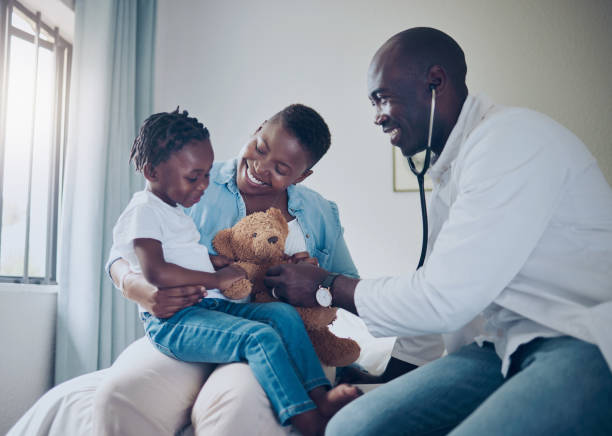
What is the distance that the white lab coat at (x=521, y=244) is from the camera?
878mm

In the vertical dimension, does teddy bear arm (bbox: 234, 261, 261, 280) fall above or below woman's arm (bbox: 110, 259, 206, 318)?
above

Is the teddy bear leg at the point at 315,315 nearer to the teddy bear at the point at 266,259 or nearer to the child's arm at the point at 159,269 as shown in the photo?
the teddy bear at the point at 266,259

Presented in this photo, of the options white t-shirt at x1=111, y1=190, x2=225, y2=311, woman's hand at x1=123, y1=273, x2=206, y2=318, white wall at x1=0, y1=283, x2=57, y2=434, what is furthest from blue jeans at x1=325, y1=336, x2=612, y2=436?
white wall at x1=0, y1=283, x2=57, y2=434

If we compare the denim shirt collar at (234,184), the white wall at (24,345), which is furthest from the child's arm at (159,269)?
the white wall at (24,345)

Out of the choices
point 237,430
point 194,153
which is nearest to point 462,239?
point 237,430

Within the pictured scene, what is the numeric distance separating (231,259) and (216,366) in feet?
1.01

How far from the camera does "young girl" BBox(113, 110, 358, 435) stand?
101 cm

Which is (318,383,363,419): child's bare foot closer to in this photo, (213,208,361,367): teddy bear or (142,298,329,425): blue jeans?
(142,298,329,425): blue jeans

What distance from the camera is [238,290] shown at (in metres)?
1.24

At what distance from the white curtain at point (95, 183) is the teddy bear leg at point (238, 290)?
1.20 m

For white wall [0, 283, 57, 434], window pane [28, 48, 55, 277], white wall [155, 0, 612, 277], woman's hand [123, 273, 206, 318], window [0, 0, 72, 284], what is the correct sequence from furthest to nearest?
white wall [155, 0, 612, 277]
window pane [28, 48, 55, 277]
window [0, 0, 72, 284]
white wall [0, 283, 57, 434]
woman's hand [123, 273, 206, 318]

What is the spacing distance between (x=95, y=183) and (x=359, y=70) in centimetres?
164

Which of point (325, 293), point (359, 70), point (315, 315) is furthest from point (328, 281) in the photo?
point (359, 70)

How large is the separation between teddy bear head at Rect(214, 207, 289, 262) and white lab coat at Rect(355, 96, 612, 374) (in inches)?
17.5
